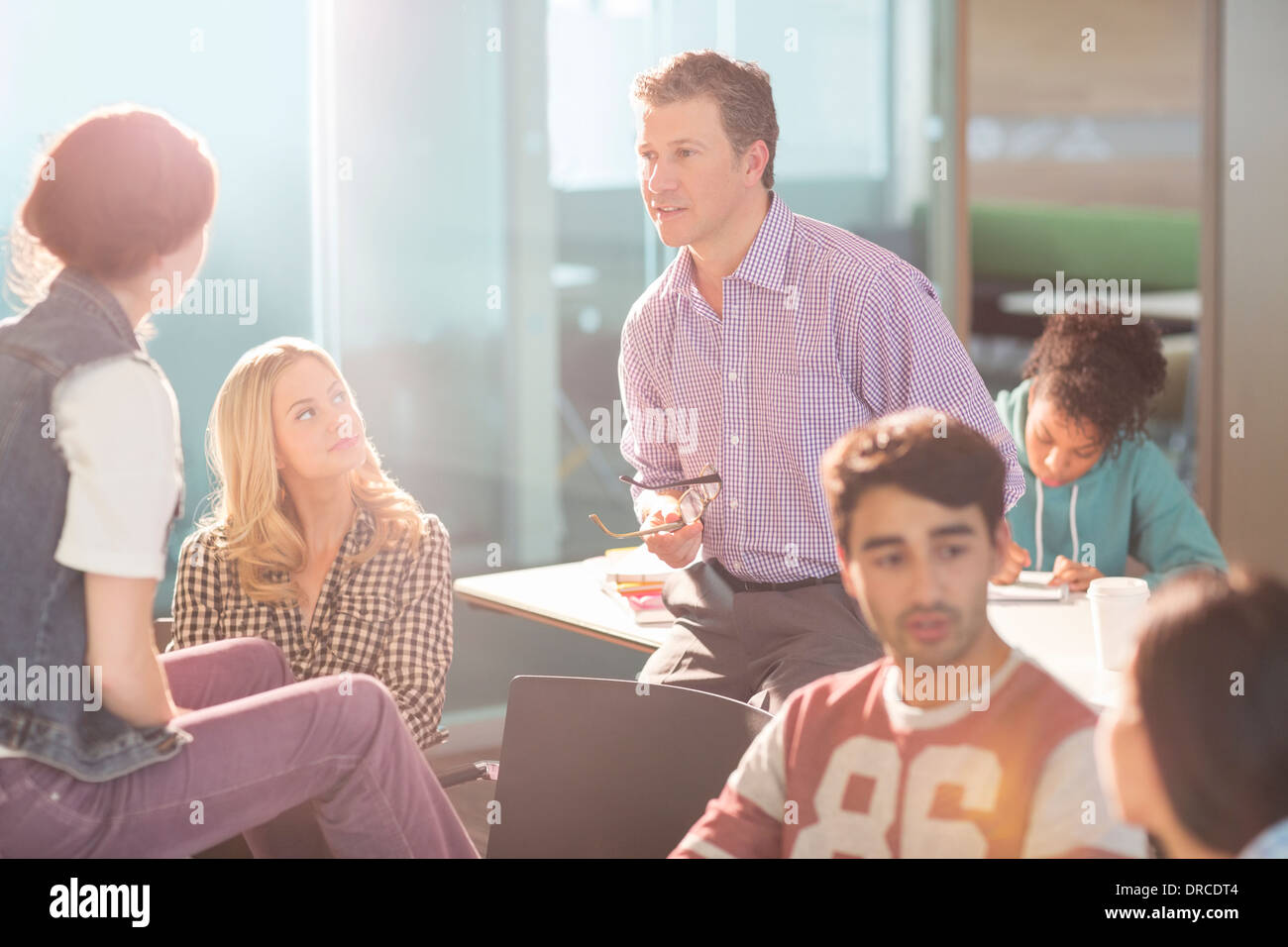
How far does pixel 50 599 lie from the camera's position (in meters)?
1.51

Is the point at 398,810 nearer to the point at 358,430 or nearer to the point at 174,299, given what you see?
the point at 174,299

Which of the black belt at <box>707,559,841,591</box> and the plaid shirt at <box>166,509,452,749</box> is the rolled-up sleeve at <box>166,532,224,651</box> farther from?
the black belt at <box>707,559,841,591</box>

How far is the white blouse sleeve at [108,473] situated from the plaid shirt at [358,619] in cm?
89

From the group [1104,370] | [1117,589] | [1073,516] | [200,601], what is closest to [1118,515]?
[1073,516]

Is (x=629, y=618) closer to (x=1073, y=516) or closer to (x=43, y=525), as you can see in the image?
(x=1073, y=516)

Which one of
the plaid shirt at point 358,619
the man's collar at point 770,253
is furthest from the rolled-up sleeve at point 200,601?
the man's collar at point 770,253

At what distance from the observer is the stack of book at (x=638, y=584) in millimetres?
2588

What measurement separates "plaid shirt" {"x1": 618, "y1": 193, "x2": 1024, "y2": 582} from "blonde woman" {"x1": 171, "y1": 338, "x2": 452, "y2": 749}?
0.55 m

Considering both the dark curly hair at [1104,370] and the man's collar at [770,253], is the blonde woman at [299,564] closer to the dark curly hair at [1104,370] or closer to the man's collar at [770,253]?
the man's collar at [770,253]

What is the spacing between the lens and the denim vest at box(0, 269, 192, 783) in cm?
149

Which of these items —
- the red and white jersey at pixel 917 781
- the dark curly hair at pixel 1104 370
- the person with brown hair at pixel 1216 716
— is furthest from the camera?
the dark curly hair at pixel 1104 370

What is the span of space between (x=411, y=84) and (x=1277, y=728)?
3.41 metres

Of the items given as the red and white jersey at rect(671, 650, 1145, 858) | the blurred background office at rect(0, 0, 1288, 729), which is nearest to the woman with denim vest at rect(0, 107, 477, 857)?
the red and white jersey at rect(671, 650, 1145, 858)

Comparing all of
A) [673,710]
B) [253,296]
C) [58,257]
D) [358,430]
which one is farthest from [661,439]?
[253,296]
